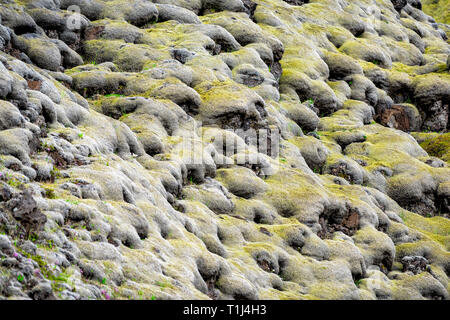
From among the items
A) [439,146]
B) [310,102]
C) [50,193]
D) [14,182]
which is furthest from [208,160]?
[439,146]

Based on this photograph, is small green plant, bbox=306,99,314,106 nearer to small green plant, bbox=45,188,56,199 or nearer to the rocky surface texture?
A: the rocky surface texture

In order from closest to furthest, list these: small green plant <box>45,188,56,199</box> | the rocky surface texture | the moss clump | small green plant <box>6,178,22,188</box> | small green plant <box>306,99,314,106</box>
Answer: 1. small green plant <box>6,178,22,188</box>
2. the rocky surface texture
3. small green plant <box>45,188,56,199</box>
4. small green plant <box>306,99,314,106</box>
5. the moss clump

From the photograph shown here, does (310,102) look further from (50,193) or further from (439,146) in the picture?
(50,193)

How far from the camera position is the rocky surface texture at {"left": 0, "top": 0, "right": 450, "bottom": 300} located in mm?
23172

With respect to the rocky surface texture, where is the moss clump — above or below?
below

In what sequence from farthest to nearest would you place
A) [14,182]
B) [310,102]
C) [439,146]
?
[439,146] < [310,102] < [14,182]

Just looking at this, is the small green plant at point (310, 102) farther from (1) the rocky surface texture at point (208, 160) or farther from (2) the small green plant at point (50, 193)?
(2) the small green plant at point (50, 193)

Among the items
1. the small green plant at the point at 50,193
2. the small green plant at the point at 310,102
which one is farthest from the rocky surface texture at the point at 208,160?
the small green plant at the point at 310,102

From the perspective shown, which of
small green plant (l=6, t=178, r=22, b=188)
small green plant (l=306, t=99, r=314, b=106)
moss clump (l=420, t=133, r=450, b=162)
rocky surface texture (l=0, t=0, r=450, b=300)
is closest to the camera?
small green plant (l=6, t=178, r=22, b=188)

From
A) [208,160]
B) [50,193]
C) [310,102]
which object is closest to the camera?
[50,193]

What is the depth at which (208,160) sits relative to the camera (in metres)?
37.7

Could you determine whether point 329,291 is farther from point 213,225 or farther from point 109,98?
point 109,98

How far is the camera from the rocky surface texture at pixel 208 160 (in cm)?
2317

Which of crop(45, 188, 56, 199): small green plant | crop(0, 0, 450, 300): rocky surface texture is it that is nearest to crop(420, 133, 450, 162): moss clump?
crop(0, 0, 450, 300): rocky surface texture
